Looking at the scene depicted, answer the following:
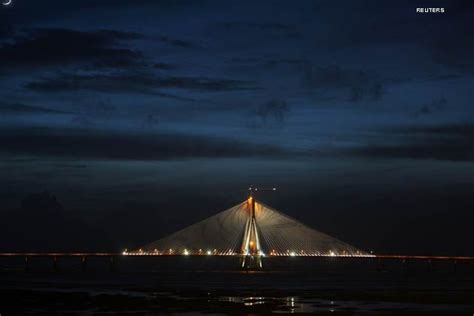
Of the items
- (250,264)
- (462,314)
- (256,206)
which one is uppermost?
(256,206)

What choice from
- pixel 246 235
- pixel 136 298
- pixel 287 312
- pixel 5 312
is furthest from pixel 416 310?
pixel 246 235

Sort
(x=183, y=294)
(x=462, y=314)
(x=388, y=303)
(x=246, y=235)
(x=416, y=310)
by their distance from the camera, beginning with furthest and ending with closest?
(x=246, y=235) → (x=183, y=294) → (x=388, y=303) → (x=416, y=310) → (x=462, y=314)

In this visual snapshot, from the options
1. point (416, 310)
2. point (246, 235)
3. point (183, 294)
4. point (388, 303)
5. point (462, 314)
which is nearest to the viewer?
point (462, 314)

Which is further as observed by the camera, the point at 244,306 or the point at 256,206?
the point at 256,206

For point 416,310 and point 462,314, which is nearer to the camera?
point 462,314

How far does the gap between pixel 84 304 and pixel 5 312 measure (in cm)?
825

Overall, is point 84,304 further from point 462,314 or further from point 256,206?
point 256,206

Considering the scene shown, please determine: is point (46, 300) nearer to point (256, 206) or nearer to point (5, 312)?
point (5, 312)

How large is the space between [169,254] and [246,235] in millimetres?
13850

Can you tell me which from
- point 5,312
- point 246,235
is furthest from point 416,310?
point 246,235

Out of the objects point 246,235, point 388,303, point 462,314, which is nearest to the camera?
point 462,314

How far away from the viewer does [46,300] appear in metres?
67.6

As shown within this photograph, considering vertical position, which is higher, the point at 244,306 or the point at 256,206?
the point at 256,206

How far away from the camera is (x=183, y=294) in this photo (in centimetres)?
7606
